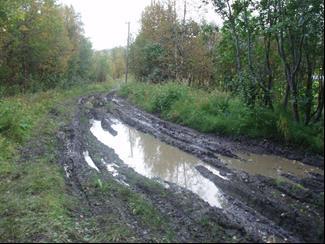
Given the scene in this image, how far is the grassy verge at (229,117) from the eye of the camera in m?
9.34

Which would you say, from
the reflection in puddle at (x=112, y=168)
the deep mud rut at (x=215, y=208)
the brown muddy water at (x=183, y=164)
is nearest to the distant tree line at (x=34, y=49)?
the brown muddy water at (x=183, y=164)

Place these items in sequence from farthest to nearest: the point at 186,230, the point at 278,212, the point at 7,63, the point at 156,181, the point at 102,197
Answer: the point at 7,63, the point at 156,181, the point at 102,197, the point at 278,212, the point at 186,230

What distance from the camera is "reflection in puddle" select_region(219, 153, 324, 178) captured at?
793 cm

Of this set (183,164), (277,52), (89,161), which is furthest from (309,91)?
(89,161)

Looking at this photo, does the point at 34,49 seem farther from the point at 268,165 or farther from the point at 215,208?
the point at 215,208

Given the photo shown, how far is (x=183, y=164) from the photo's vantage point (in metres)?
9.41

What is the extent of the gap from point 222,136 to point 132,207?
623cm

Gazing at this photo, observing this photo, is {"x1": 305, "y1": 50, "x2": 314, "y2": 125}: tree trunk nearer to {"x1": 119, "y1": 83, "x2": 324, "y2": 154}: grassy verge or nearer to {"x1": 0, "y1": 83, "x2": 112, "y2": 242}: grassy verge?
{"x1": 119, "y1": 83, "x2": 324, "y2": 154}: grassy verge

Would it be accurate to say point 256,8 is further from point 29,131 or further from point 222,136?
point 29,131

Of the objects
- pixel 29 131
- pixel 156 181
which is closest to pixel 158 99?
pixel 29 131

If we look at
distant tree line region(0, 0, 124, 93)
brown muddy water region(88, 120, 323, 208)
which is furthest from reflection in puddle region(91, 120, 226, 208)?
distant tree line region(0, 0, 124, 93)

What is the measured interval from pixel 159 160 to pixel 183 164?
92cm

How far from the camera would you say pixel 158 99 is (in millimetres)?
18688

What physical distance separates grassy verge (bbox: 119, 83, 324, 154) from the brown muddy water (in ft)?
3.02
